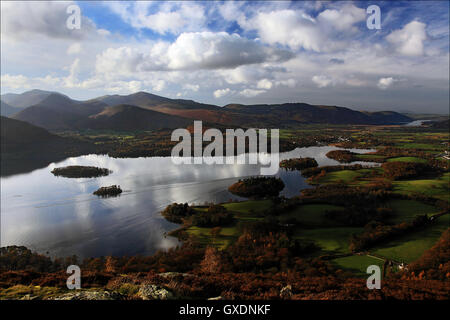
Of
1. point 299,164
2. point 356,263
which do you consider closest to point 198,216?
point 356,263

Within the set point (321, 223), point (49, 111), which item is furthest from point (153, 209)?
point (49, 111)

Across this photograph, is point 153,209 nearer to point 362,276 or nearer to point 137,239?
point 137,239

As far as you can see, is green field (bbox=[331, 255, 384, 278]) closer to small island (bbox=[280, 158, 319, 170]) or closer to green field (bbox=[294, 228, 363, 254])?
green field (bbox=[294, 228, 363, 254])

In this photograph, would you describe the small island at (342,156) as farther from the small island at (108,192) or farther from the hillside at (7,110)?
the hillside at (7,110)

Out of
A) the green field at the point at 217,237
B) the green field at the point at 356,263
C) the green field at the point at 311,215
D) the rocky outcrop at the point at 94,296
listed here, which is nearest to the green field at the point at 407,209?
the green field at the point at 311,215

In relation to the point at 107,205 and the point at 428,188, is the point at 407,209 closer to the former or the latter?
the point at 428,188

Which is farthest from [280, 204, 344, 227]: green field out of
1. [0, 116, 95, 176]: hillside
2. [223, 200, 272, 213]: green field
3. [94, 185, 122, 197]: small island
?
[0, 116, 95, 176]: hillside
